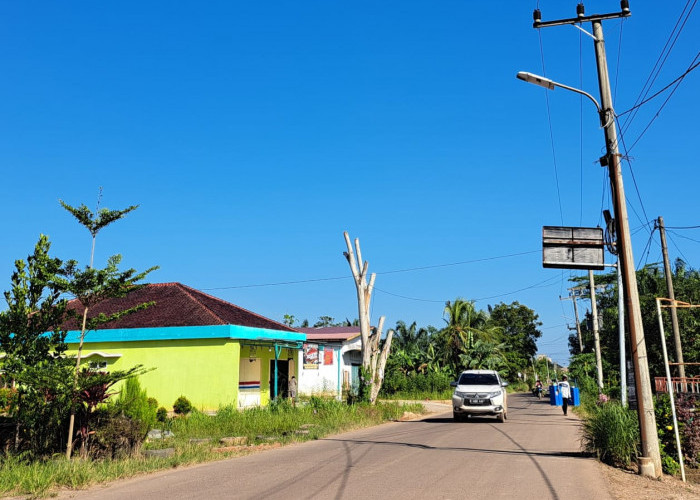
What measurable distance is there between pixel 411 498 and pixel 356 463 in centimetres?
329

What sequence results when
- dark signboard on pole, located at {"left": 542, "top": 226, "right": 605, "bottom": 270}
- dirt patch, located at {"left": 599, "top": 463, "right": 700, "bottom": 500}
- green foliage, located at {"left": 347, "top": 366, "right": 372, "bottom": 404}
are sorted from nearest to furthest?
dirt patch, located at {"left": 599, "top": 463, "right": 700, "bottom": 500} → dark signboard on pole, located at {"left": 542, "top": 226, "right": 605, "bottom": 270} → green foliage, located at {"left": 347, "top": 366, "right": 372, "bottom": 404}

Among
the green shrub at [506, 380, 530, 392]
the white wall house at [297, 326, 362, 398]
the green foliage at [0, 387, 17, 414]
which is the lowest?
the green shrub at [506, 380, 530, 392]

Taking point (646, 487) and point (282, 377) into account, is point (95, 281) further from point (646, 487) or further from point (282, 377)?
point (282, 377)

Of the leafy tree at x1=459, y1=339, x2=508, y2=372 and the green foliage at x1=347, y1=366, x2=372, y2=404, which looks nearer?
the green foliage at x1=347, y1=366, x2=372, y2=404

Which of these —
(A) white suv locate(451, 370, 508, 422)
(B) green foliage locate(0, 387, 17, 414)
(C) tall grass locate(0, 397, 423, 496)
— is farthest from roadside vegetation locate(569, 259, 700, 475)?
(B) green foliage locate(0, 387, 17, 414)

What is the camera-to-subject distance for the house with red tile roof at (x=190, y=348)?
23.0m

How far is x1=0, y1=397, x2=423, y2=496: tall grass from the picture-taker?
917cm

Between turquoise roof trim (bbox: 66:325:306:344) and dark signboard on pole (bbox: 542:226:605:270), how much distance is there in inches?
547

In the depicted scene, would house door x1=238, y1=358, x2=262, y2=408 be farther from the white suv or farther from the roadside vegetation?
the roadside vegetation

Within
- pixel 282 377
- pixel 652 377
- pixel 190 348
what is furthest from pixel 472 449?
pixel 652 377

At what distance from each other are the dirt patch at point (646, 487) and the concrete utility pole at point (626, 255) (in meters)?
0.29

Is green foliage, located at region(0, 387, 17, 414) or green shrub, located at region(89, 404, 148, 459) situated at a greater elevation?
green foliage, located at region(0, 387, 17, 414)

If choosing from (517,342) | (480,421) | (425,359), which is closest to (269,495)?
(480,421)

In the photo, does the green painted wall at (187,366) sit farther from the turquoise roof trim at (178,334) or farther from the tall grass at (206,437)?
the tall grass at (206,437)
